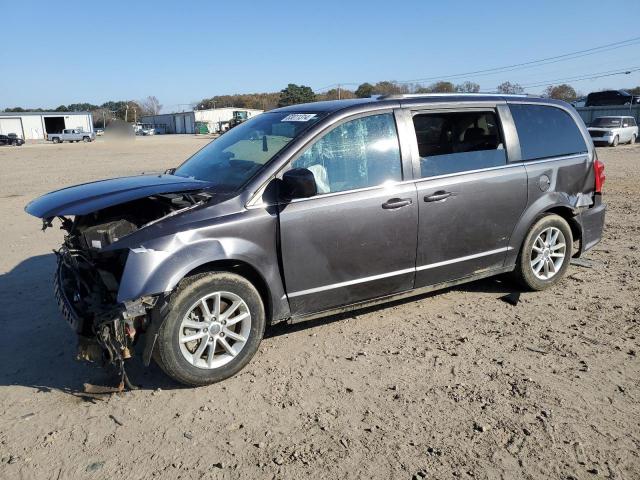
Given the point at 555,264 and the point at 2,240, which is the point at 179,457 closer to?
the point at 555,264

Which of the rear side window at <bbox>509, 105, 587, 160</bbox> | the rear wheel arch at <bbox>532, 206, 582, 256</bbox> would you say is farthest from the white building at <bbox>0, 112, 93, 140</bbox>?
the rear wheel arch at <bbox>532, 206, 582, 256</bbox>

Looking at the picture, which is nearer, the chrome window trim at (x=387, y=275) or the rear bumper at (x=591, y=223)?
the chrome window trim at (x=387, y=275)

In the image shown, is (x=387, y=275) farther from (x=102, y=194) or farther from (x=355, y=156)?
(x=102, y=194)

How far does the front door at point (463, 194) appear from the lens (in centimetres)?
436

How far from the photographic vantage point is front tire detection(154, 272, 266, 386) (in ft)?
11.1

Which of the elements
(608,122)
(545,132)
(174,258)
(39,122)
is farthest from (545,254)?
(39,122)

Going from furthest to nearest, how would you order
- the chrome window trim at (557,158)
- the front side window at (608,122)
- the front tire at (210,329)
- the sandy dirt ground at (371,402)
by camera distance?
the front side window at (608,122)
the chrome window trim at (557,158)
the front tire at (210,329)
the sandy dirt ground at (371,402)

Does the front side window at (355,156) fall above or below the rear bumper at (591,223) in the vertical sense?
above

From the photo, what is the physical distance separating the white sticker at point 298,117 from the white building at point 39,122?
2995 inches

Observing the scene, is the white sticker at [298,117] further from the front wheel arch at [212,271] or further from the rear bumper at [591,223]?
the rear bumper at [591,223]

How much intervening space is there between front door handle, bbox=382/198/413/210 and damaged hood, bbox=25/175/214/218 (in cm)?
139

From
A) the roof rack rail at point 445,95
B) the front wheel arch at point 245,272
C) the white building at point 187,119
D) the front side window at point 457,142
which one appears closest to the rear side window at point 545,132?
the roof rack rail at point 445,95

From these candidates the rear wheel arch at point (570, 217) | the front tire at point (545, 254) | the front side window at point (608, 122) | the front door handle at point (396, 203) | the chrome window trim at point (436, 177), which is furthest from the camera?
the front side window at point (608, 122)

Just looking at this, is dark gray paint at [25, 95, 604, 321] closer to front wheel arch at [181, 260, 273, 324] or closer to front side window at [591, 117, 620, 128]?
front wheel arch at [181, 260, 273, 324]
